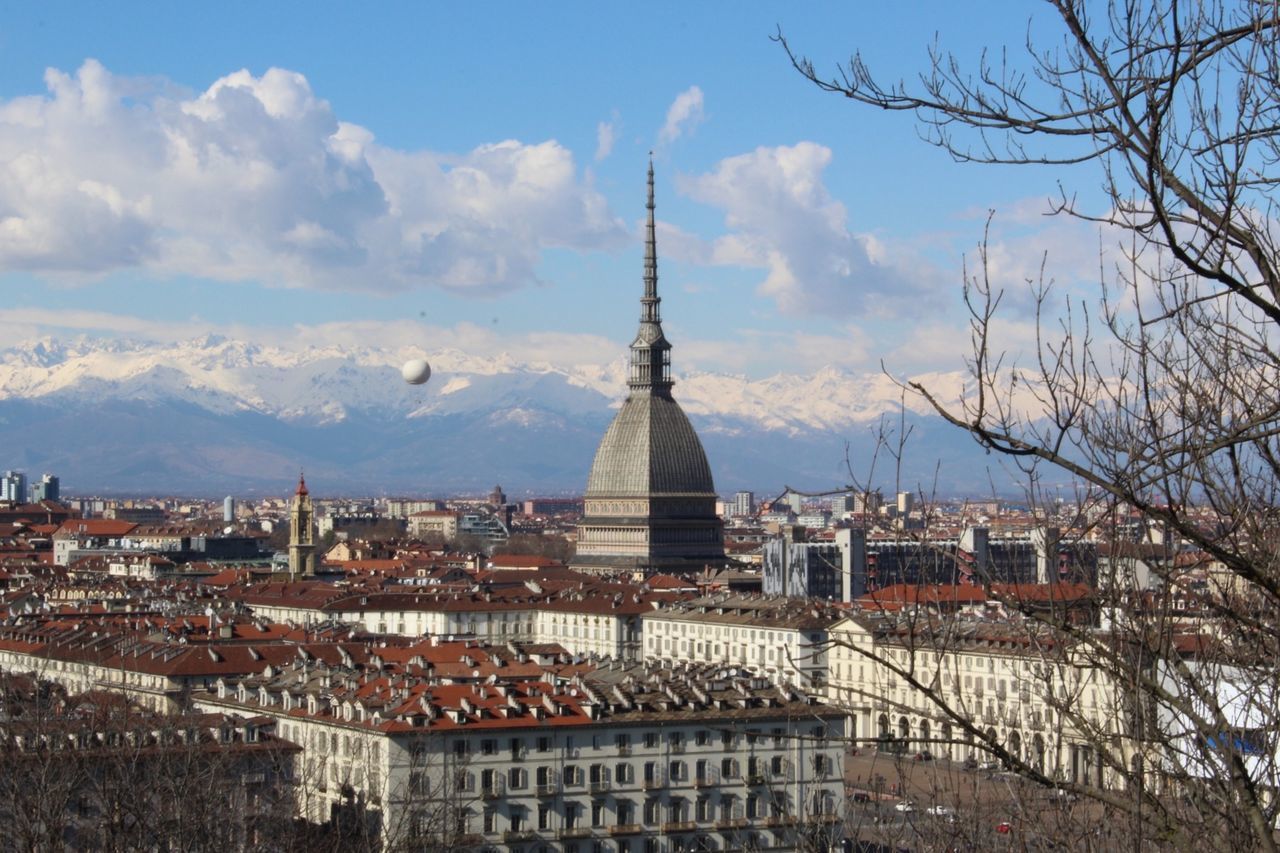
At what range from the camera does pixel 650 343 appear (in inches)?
5015

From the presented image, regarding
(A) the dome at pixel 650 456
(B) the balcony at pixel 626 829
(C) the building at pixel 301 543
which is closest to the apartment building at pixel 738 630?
(B) the balcony at pixel 626 829

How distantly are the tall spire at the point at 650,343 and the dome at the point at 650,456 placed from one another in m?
0.93

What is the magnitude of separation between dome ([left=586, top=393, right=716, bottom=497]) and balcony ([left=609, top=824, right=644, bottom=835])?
7915cm

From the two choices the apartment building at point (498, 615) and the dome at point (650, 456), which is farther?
the dome at point (650, 456)

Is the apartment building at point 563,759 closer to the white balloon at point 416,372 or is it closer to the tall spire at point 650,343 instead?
the white balloon at point 416,372

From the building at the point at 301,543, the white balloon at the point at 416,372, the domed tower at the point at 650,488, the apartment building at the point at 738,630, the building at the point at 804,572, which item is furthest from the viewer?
the domed tower at the point at 650,488

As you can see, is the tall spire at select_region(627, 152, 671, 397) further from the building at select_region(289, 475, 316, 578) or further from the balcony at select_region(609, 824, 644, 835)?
the balcony at select_region(609, 824, 644, 835)

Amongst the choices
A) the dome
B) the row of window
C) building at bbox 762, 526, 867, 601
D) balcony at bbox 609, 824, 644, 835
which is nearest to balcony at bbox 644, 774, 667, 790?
the row of window

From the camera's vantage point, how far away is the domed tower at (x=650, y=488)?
11938 centimetres

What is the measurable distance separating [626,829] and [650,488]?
7973 cm

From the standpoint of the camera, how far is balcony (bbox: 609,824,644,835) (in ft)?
133

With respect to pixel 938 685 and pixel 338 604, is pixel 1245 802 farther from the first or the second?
pixel 338 604

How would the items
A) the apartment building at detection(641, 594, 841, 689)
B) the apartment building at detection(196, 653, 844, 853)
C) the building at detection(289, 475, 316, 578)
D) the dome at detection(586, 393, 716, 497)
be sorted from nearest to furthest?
the apartment building at detection(196, 653, 844, 853)
the apartment building at detection(641, 594, 841, 689)
the building at detection(289, 475, 316, 578)
the dome at detection(586, 393, 716, 497)

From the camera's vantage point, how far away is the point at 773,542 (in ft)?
325
